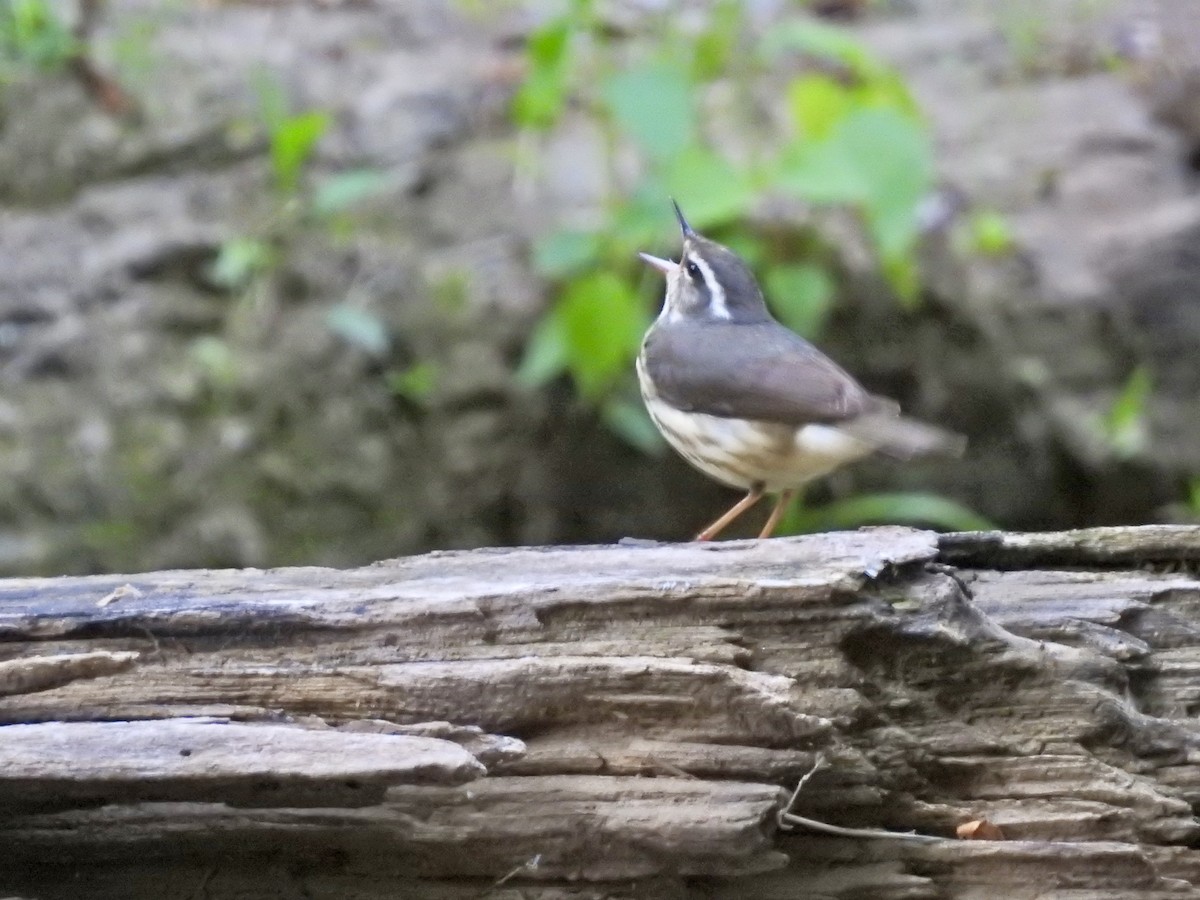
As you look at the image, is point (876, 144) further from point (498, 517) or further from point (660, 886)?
point (660, 886)

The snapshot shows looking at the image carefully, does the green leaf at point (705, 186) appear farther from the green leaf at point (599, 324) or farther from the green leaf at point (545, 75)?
the green leaf at point (545, 75)

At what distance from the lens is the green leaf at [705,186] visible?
4523 millimetres

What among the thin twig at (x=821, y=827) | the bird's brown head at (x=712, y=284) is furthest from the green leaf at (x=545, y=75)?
the thin twig at (x=821, y=827)

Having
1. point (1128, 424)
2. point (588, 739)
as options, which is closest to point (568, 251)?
point (1128, 424)

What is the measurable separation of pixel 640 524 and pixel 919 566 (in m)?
3.13

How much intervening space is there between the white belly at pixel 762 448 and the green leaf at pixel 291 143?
210 cm

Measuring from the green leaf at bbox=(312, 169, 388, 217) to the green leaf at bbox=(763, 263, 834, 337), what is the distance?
1.51 metres

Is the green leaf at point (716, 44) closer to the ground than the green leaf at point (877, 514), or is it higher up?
higher up

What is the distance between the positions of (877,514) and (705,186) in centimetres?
127

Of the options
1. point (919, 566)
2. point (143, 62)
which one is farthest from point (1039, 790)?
point (143, 62)

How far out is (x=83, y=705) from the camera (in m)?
2.17

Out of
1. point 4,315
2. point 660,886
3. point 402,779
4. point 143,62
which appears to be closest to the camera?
point 402,779

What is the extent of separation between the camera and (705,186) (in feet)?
15.1

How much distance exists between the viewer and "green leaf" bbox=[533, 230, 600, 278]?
477 centimetres
